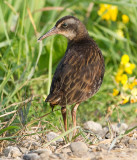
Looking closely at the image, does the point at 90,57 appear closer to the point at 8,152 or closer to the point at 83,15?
the point at 8,152

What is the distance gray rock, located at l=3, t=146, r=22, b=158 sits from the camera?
3494 mm

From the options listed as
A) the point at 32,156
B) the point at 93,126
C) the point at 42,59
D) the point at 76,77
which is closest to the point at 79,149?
the point at 32,156

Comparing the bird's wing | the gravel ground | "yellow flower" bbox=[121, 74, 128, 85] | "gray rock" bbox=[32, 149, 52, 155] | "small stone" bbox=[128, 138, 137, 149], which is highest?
the bird's wing

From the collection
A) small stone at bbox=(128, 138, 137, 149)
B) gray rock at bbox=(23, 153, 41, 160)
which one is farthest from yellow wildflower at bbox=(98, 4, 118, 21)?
gray rock at bbox=(23, 153, 41, 160)

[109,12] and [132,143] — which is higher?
[109,12]

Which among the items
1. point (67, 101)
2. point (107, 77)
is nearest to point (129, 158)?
point (67, 101)

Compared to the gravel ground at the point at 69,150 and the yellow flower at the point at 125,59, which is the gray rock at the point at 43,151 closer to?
the gravel ground at the point at 69,150

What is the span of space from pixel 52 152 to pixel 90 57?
116cm

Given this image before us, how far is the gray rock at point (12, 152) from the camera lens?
3494 millimetres

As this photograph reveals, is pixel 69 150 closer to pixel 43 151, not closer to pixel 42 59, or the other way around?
pixel 43 151

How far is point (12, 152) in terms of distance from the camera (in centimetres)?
350

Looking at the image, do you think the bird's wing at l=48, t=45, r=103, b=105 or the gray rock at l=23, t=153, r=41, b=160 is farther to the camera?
the bird's wing at l=48, t=45, r=103, b=105

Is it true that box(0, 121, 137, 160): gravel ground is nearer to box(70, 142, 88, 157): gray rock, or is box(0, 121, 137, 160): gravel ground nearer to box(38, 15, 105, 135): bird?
box(70, 142, 88, 157): gray rock

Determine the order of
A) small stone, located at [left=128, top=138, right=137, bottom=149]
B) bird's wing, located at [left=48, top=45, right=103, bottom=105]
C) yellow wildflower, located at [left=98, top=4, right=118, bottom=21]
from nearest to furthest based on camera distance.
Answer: small stone, located at [left=128, top=138, right=137, bottom=149]
bird's wing, located at [left=48, top=45, right=103, bottom=105]
yellow wildflower, located at [left=98, top=4, right=118, bottom=21]
